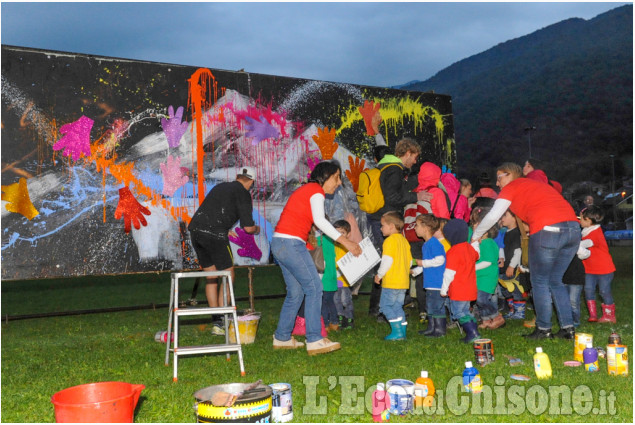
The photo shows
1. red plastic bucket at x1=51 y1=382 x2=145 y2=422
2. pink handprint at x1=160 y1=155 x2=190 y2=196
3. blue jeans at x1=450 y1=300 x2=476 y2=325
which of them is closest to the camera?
red plastic bucket at x1=51 y1=382 x2=145 y2=422

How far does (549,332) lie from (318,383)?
261cm

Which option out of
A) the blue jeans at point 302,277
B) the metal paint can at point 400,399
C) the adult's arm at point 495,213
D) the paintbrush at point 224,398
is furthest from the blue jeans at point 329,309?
the paintbrush at point 224,398

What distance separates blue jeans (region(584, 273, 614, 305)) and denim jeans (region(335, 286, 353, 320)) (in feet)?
8.79

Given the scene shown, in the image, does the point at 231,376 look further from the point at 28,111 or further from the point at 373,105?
the point at 373,105

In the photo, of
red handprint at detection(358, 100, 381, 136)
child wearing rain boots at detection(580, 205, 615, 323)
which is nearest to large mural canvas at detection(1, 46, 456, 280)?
red handprint at detection(358, 100, 381, 136)

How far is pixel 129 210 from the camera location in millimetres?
7691

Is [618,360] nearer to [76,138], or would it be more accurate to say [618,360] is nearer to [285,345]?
[285,345]

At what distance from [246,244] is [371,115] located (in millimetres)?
2893

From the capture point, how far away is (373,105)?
31.8ft

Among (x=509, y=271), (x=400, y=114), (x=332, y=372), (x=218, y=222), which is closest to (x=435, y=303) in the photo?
(x=509, y=271)

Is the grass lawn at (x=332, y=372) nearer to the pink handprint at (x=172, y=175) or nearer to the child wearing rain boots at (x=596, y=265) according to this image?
the child wearing rain boots at (x=596, y=265)

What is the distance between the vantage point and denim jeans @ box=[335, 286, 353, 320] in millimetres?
7102

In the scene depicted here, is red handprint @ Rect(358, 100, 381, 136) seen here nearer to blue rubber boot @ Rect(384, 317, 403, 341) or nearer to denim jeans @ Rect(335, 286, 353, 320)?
denim jeans @ Rect(335, 286, 353, 320)

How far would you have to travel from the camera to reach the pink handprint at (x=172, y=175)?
26.1 ft
